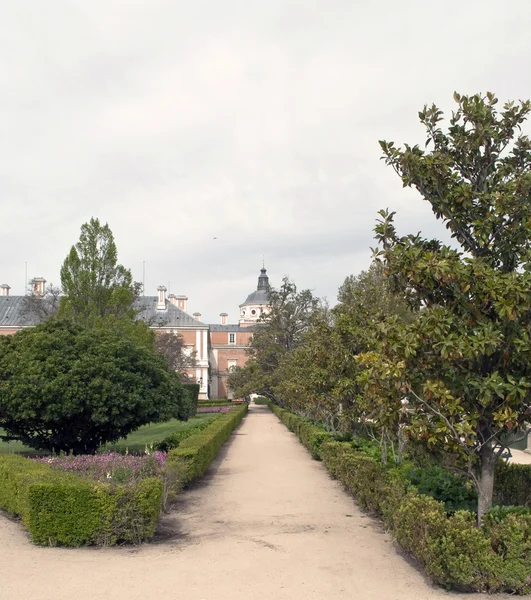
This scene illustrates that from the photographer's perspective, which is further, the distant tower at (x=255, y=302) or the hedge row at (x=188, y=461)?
the distant tower at (x=255, y=302)

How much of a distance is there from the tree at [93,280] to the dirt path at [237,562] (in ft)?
38.6

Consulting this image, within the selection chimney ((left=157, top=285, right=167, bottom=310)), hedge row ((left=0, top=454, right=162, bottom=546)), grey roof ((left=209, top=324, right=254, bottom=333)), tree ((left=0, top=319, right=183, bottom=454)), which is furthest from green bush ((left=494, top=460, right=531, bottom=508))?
grey roof ((left=209, top=324, right=254, bottom=333))

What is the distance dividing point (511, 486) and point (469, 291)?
166 inches

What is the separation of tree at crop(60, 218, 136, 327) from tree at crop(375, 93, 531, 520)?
15.3m

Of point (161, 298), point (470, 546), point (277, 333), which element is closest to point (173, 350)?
point (277, 333)

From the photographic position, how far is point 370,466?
9.50m

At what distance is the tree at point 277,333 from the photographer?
45125 mm

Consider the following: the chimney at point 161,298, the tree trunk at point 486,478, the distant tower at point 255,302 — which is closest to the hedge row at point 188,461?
the tree trunk at point 486,478

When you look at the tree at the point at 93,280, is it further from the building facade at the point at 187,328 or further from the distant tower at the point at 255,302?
the distant tower at the point at 255,302

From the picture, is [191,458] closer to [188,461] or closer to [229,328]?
[188,461]

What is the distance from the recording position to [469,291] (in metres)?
6.78

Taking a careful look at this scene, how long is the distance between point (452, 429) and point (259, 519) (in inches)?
147

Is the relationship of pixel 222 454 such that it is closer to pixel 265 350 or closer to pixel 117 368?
pixel 117 368

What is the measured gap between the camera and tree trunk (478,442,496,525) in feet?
22.1
